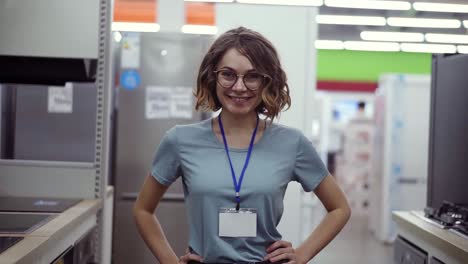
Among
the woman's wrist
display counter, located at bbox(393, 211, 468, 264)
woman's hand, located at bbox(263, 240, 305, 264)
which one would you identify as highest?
woman's hand, located at bbox(263, 240, 305, 264)

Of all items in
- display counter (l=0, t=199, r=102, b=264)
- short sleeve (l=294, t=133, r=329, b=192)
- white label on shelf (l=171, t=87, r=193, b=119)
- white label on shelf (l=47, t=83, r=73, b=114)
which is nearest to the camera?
display counter (l=0, t=199, r=102, b=264)

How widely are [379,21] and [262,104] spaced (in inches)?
315

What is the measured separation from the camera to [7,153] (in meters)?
2.72

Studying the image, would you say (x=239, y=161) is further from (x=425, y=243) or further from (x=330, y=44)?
(x=330, y=44)

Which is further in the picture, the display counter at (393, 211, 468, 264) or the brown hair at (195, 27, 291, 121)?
the display counter at (393, 211, 468, 264)

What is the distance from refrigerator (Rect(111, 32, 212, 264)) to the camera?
4016 millimetres

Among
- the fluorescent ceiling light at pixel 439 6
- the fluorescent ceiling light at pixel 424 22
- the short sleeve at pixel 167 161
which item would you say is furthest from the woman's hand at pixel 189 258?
the fluorescent ceiling light at pixel 424 22

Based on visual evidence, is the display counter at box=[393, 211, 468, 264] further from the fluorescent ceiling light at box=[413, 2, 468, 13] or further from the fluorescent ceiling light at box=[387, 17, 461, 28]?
the fluorescent ceiling light at box=[387, 17, 461, 28]

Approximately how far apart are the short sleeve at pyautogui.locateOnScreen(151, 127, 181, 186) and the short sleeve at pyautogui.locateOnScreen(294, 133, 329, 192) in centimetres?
38

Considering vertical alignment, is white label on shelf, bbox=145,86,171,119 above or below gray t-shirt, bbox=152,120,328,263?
above

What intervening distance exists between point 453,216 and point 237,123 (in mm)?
1145

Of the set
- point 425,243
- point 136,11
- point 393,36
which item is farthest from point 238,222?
point 393,36

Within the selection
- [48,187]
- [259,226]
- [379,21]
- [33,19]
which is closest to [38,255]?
[259,226]

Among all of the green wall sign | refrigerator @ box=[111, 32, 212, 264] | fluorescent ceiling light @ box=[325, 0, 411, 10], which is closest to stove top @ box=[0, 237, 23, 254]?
refrigerator @ box=[111, 32, 212, 264]
